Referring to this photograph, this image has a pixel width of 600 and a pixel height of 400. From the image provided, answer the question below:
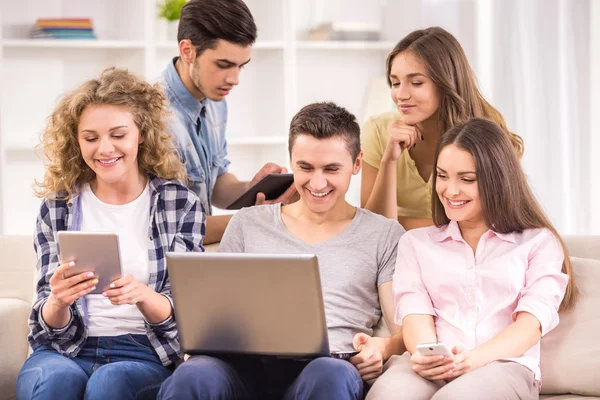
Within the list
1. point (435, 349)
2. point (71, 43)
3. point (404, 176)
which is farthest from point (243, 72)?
point (435, 349)

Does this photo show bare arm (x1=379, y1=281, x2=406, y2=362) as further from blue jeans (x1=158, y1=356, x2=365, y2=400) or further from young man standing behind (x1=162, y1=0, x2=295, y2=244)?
young man standing behind (x1=162, y1=0, x2=295, y2=244)

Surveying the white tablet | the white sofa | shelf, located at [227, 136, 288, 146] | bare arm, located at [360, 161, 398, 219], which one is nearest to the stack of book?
shelf, located at [227, 136, 288, 146]

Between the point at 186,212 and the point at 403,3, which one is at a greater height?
the point at 403,3

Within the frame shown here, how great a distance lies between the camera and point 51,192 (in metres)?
2.18

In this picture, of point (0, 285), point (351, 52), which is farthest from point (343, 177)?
point (351, 52)

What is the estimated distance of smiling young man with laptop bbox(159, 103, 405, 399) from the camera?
196cm

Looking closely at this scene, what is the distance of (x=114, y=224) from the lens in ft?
7.12

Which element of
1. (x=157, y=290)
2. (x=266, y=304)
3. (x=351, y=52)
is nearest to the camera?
(x=266, y=304)

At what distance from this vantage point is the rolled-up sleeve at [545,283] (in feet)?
6.37

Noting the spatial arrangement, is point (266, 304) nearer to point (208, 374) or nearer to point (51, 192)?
point (208, 374)

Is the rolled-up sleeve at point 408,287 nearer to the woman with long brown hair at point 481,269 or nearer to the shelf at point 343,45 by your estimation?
the woman with long brown hair at point 481,269

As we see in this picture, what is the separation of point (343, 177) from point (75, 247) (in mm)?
669

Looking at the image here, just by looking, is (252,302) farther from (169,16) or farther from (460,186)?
(169,16)

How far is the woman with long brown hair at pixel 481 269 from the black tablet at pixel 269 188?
49 cm
